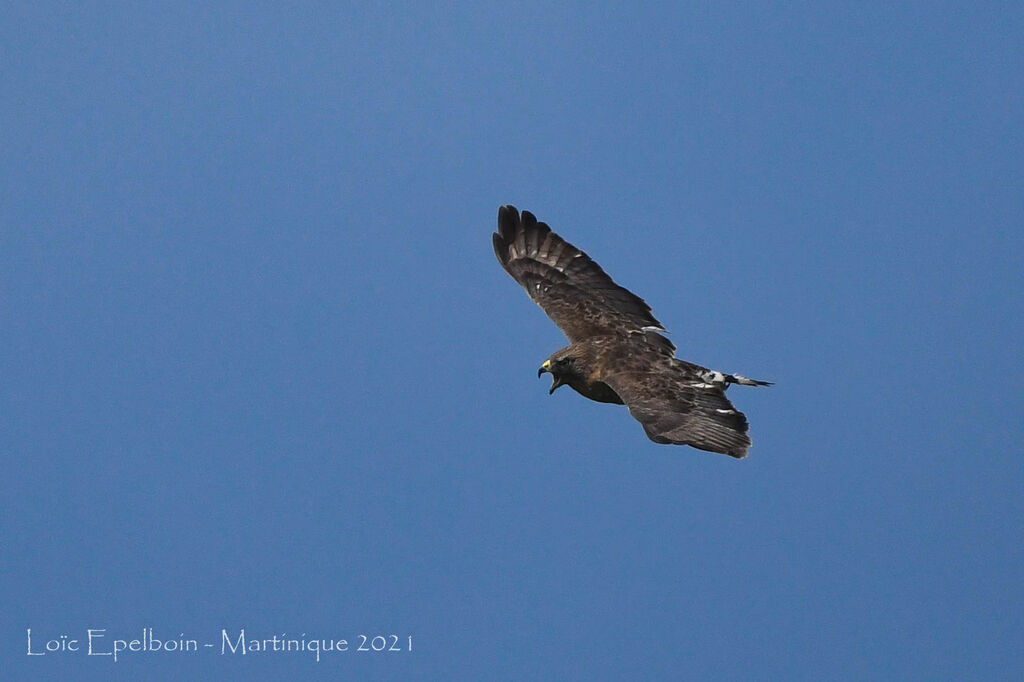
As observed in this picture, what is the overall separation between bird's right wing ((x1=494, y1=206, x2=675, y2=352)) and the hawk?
2 cm

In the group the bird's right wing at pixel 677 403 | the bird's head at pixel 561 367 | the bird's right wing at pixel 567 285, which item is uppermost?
the bird's right wing at pixel 567 285

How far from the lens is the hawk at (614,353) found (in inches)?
753

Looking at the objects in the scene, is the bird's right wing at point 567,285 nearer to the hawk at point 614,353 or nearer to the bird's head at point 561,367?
the hawk at point 614,353

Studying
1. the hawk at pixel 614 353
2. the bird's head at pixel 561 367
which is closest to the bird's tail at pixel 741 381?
the hawk at pixel 614 353

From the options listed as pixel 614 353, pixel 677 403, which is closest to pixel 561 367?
pixel 614 353

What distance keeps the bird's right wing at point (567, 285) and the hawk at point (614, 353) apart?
16 mm

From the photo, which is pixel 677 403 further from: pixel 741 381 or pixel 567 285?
pixel 567 285

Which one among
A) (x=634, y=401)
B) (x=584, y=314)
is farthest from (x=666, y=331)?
(x=634, y=401)

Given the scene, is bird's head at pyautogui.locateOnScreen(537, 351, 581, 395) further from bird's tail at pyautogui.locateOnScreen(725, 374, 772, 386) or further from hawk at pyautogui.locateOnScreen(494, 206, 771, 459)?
bird's tail at pyautogui.locateOnScreen(725, 374, 772, 386)

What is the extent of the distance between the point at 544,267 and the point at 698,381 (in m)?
4.74

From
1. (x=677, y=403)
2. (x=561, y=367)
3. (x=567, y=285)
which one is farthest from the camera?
(x=567, y=285)

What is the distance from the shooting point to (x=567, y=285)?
2377cm

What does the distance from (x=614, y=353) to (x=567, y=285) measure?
271 cm

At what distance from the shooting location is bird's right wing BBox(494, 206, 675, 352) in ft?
73.9
